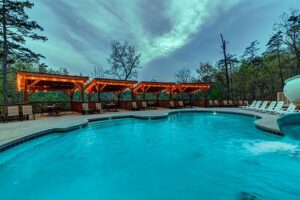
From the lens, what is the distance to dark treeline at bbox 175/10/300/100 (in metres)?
17.8

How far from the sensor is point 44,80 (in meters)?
11.5

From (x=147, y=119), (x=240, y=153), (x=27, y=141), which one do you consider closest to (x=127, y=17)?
(x=147, y=119)

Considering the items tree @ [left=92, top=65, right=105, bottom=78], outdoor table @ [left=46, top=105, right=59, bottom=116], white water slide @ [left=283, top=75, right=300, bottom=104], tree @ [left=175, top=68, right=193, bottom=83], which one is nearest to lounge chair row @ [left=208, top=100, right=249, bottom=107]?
outdoor table @ [left=46, top=105, right=59, bottom=116]

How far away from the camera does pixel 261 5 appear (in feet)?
54.5

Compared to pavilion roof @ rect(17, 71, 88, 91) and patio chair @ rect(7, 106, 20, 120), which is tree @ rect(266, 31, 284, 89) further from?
patio chair @ rect(7, 106, 20, 120)

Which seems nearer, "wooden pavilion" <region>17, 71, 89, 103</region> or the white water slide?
the white water slide

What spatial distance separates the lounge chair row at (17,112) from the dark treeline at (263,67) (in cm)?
1961

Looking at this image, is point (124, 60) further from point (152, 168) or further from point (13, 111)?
point (152, 168)

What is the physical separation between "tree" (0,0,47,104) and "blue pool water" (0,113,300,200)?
34.5 feet

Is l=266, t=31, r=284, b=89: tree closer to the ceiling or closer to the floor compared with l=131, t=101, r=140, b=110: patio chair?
closer to the ceiling

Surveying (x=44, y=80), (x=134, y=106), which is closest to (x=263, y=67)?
(x=134, y=106)

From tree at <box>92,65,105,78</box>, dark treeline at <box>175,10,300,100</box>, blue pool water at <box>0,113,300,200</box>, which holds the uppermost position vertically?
tree at <box>92,65,105,78</box>

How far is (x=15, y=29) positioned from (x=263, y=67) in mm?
→ 25833

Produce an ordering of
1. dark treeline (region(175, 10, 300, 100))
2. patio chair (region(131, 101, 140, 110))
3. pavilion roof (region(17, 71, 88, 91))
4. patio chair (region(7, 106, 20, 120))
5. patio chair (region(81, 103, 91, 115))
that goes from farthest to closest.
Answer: dark treeline (region(175, 10, 300, 100)), patio chair (region(131, 101, 140, 110)), patio chair (region(81, 103, 91, 115)), pavilion roof (region(17, 71, 88, 91)), patio chair (region(7, 106, 20, 120))
